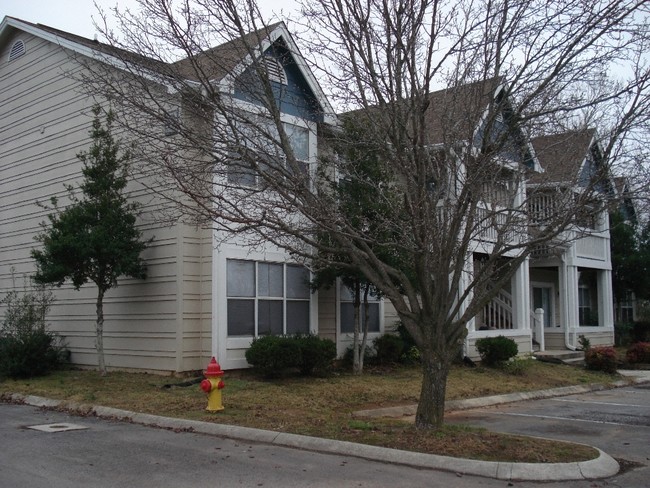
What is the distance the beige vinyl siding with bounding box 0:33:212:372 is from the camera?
15.5m

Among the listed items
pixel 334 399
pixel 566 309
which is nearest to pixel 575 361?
pixel 566 309

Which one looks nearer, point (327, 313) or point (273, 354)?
point (273, 354)

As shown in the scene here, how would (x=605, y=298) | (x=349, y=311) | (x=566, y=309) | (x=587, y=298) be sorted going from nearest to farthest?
1. (x=349, y=311)
2. (x=566, y=309)
3. (x=605, y=298)
4. (x=587, y=298)

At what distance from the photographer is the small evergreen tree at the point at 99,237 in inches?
581

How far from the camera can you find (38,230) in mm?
19266

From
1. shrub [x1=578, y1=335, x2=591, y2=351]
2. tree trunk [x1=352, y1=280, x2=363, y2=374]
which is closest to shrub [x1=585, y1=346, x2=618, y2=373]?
shrub [x1=578, y1=335, x2=591, y2=351]

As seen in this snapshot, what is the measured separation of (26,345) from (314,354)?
659 centimetres

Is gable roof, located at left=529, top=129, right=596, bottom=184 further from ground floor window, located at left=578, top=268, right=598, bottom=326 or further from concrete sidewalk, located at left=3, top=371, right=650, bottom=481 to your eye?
ground floor window, located at left=578, top=268, right=598, bottom=326

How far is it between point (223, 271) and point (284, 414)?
472cm

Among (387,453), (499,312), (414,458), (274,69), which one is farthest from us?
(499,312)

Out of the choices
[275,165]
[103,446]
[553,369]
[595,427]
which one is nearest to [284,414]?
[103,446]

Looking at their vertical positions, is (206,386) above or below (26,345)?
below

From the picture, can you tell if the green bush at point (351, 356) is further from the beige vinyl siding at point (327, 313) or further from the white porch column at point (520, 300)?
the white porch column at point (520, 300)

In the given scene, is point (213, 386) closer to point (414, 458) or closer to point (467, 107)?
point (414, 458)
